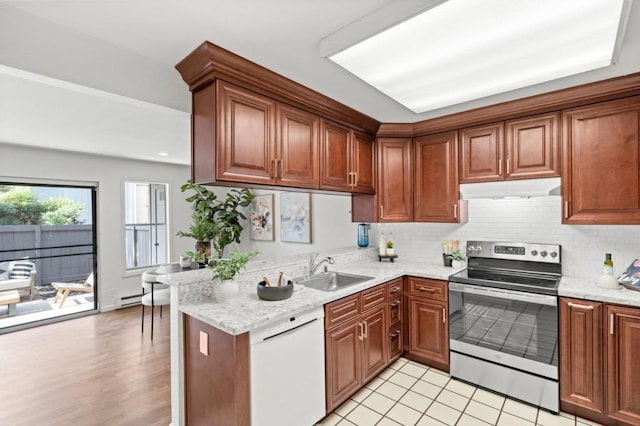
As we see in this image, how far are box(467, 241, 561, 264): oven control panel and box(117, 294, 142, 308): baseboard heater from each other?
5251mm

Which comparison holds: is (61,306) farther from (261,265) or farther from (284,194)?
(261,265)

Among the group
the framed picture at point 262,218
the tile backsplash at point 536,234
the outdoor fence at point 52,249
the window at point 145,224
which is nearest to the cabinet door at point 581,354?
the tile backsplash at point 536,234

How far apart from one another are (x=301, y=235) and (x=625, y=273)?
3.71 m

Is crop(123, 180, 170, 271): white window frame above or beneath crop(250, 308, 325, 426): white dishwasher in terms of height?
above

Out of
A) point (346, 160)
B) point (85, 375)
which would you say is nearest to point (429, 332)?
point (346, 160)

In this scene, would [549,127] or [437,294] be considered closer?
[549,127]

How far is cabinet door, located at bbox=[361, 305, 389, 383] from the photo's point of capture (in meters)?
2.56

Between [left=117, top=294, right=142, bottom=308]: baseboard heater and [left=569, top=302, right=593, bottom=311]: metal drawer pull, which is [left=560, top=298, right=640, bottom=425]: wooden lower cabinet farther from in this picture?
[left=117, top=294, right=142, bottom=308]: baseboard heater

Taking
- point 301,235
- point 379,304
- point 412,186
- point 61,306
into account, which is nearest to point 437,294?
point 379,304

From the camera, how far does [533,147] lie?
2.71 m

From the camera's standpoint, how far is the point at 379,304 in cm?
274

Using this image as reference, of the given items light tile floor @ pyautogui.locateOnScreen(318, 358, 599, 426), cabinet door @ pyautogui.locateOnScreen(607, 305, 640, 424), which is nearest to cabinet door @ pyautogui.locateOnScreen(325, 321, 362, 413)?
light tile floor @ pyautogui.locateOnScreen(318, 358, 599, 426)

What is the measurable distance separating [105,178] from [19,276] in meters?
1.81

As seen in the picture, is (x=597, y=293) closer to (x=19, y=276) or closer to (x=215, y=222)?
(x=215, y=222)
